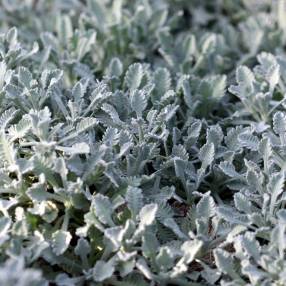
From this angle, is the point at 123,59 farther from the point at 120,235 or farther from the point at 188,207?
the point at 120,235

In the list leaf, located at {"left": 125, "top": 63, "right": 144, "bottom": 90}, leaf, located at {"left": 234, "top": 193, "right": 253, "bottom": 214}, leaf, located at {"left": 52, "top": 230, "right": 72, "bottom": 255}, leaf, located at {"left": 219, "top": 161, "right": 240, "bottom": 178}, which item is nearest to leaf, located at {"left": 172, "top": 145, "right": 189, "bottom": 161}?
leaf, located at {"left": 219, "top": 161, "right": 240, "bottom": 178}

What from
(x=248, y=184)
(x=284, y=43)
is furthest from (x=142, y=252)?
(x=284, y=43)

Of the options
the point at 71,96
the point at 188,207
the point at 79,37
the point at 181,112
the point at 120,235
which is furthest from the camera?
the point at 79,37

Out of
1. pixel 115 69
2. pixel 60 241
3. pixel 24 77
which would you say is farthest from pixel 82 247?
pixel 115 69

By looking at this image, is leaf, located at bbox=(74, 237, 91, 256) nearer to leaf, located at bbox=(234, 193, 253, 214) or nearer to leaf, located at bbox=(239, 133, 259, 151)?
leaf, located at bbox=(234, 193, 253, 214)

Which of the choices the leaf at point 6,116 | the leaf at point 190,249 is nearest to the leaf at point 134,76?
the leaf at point 6,116

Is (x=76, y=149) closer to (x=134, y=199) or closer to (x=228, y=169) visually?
(x=134, y=199)
